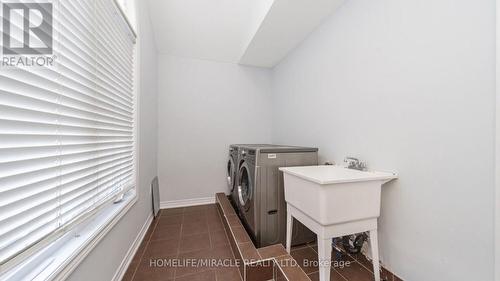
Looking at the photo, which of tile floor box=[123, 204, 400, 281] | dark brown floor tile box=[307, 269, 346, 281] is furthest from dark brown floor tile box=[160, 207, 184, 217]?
dark brown floor tile box=[307, 269, 346, 281]

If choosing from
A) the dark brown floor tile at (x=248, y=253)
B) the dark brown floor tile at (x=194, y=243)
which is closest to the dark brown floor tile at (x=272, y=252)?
the dark brown floor tile at (x=248, y=253)

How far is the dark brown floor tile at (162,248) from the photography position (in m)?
1.59

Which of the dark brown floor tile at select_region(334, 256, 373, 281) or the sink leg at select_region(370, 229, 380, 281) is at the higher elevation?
the sink leg at select_region(370, 229, 380, 281)

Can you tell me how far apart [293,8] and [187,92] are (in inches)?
73.9

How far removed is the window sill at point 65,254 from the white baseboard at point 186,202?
160cm

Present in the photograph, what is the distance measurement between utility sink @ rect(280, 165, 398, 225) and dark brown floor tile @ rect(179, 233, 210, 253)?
1.11 metres

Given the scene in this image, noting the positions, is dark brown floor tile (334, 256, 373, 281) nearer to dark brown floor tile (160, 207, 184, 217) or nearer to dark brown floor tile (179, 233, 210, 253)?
dark brown floor tile (179, 233, 210, 253)

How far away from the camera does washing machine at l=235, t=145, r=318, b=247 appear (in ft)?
5.21

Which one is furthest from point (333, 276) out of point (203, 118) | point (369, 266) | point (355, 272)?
point (203, 118)

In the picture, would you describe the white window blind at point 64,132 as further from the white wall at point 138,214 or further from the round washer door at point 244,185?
the round washer door at point 244,185

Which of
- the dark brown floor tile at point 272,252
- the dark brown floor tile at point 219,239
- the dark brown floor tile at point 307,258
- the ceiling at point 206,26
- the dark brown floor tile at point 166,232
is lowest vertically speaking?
the dark brown floor tile at point 166,232

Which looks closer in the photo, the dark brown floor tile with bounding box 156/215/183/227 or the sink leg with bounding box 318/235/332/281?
the sink leg with bounding box 318/235/332/281

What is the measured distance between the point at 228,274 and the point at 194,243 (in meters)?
0.56

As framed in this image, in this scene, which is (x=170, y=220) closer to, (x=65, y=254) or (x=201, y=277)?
(x=201, y=277)
